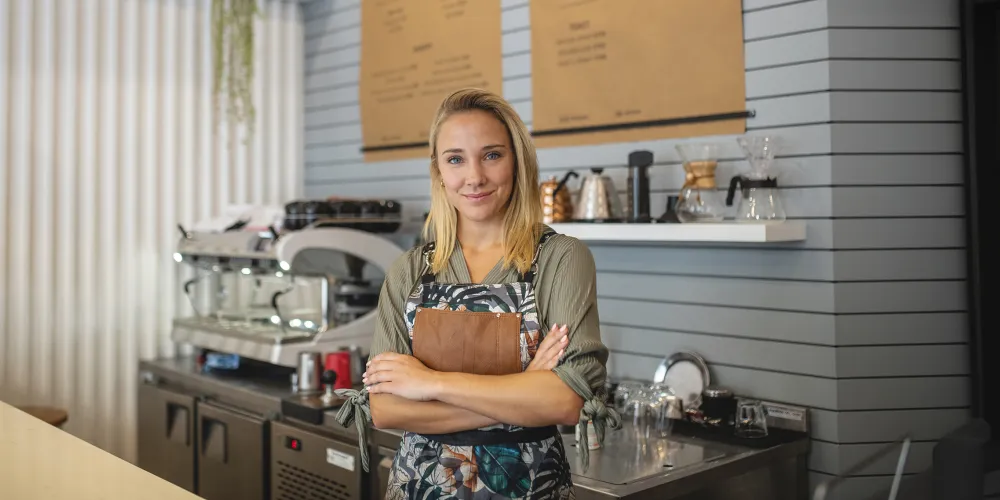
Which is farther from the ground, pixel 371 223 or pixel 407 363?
pixel 371 223

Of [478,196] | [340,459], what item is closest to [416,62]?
[340,459]

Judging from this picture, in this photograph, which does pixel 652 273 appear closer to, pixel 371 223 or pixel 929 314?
pixel 929 314

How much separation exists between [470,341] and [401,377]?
16 centimetres

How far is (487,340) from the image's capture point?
1912 millimetres

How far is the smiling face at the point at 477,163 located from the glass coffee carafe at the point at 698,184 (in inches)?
42.9

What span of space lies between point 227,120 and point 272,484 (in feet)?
6.36

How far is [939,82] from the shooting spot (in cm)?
273

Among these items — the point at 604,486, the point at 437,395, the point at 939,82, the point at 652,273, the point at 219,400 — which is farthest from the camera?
the point at 219,400

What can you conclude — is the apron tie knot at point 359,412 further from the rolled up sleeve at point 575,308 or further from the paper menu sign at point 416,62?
the paper menu sign at point 416,62

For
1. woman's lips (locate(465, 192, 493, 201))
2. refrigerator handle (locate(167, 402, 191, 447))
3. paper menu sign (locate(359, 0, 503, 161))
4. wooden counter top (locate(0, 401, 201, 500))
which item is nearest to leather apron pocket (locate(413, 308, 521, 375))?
woman's lips (locate(465, 192, 493, 201))

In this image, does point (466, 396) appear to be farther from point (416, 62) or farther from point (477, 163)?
point (416, 62)

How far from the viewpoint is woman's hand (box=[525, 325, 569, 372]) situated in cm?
184

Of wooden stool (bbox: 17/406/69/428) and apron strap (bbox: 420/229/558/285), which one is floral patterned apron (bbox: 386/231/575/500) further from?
wooden stool (bbox: 17/406/69/428)

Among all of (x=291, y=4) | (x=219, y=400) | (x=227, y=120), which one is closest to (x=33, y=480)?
(x=219, y=400)
